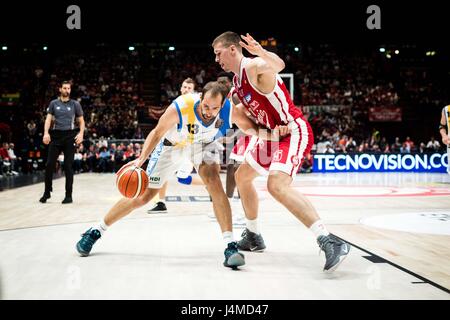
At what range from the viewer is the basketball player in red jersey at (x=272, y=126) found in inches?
123

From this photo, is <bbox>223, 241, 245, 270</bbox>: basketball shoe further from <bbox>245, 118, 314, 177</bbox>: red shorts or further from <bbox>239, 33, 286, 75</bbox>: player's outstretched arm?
<bbox>239, 33, 286, 75</bbox>: player's outstretched arm

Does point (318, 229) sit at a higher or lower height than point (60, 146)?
lower

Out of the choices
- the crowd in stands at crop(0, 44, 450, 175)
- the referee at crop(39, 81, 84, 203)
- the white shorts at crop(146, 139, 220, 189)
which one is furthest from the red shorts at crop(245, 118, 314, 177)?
the crowd in stands at crop(0, 44, 450, 175)

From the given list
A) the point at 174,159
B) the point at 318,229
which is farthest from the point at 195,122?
the point at 318,229

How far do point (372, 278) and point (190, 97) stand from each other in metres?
1.70

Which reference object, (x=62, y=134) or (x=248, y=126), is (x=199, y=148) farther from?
(x=62, y=134)

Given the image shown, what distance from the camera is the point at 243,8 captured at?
15.3 metres

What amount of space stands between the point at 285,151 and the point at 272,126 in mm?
247

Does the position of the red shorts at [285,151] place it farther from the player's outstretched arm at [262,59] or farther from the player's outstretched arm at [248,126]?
the player's outstretched arm at [262,59]

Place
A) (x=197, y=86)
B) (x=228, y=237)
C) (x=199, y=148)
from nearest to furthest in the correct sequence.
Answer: (x=228, y=237), (x=199, y=148), (x=197, y=86)

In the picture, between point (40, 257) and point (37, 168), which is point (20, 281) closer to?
point (40, 257)

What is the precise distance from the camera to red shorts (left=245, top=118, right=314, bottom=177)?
338 cm

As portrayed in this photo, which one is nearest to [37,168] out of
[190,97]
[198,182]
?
[198,182]

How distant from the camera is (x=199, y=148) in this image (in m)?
3.75
